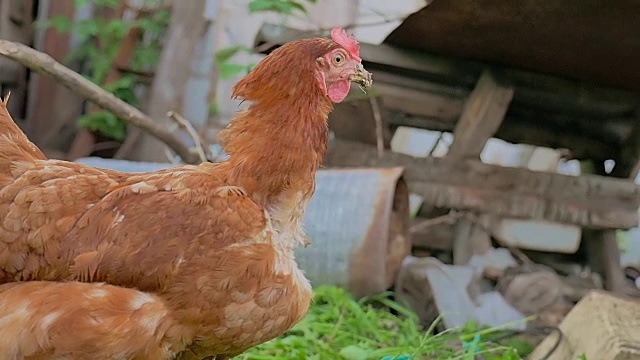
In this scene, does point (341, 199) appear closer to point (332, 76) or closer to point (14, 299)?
point (332, 76)

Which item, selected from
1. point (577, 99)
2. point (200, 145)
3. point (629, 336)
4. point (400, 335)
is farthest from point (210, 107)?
point (629, 336)

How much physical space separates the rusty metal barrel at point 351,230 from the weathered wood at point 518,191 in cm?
46

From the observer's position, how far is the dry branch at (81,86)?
70.6 inches

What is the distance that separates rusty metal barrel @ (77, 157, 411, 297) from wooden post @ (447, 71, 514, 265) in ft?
1.71

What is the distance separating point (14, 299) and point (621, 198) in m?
2.77

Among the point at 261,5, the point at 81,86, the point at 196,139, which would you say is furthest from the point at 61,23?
the point at 81,86

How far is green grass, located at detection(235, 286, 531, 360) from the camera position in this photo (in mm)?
1968

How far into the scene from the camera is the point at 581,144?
348 centimetres

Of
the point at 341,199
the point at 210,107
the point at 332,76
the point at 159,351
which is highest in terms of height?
the point at 332,76

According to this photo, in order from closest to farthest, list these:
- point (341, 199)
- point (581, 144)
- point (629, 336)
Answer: point (629, 336), point (341, 199), point (581, 144)

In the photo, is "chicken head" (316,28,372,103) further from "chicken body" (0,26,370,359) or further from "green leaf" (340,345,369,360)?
"green leaf" (340,345,369,360)

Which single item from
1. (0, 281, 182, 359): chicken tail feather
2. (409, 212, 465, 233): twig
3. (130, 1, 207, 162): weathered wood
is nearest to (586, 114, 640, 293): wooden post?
(409, 212, 465, 233): twig

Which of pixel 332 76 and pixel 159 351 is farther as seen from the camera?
pixel 332 76

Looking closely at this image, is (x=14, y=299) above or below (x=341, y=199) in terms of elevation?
above
